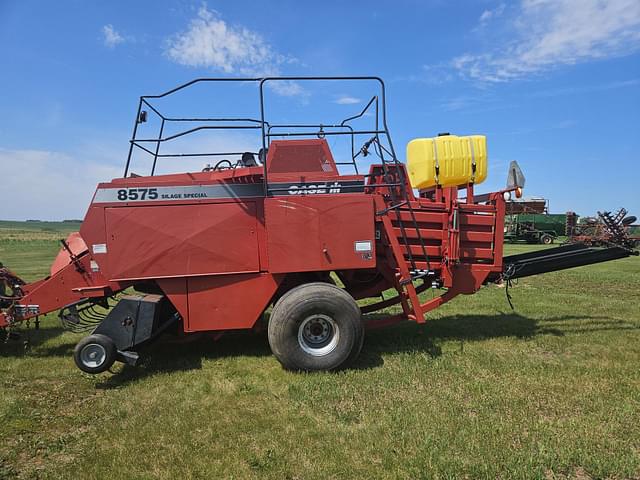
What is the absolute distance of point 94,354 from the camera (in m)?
4.89

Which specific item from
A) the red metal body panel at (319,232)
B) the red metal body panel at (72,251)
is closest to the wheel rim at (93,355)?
the red metal body panel at (72,251)

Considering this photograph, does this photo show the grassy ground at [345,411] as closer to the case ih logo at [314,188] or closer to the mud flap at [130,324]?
the mud flap at [130,324]

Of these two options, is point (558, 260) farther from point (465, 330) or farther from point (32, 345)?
point (32, 345)

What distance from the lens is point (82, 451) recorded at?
11.7 ft

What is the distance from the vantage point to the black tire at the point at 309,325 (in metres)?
4.94

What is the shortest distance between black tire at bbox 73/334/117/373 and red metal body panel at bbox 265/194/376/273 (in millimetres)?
1974

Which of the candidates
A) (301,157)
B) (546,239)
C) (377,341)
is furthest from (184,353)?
(546,239)

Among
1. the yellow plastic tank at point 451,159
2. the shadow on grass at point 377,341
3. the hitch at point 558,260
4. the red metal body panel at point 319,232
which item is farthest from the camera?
the hitch at point 558,260

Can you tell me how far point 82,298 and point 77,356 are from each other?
3.55 ft

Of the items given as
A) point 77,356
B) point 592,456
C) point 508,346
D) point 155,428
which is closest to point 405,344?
point 508,346

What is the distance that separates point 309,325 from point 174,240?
1852 millimetres

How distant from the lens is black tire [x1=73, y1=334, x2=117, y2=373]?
191 inches

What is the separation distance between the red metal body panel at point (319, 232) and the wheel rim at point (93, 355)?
2031mm

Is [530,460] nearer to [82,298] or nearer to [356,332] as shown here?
[356,332]
